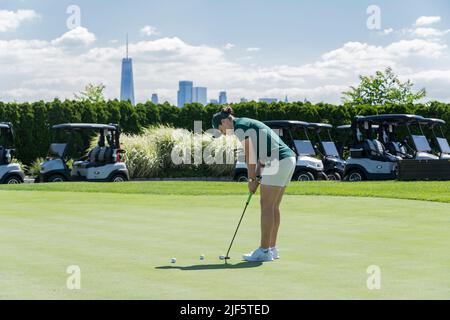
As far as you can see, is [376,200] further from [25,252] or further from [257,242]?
[25,252]

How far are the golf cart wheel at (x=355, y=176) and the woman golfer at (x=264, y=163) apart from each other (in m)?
18.1

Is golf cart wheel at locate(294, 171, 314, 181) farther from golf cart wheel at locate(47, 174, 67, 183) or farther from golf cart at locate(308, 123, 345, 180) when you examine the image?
golf cart wheel at locate(47, 174, 67, 183)

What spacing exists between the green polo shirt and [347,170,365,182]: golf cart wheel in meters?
18.0

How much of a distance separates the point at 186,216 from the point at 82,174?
1361cm

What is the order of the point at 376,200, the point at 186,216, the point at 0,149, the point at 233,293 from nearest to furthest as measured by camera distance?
the point at 233,293 < the point at 186,216 < the point at 376,200 < the point at 0,149

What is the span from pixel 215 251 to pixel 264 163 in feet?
3.83

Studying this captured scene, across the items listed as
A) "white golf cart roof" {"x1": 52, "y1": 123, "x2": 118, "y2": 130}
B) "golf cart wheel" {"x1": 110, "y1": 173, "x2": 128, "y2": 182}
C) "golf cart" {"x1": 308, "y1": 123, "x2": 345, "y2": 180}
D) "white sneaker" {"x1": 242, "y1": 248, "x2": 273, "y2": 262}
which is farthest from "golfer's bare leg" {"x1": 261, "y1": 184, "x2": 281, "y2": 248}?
"golf cart" {"x1": 308, "y1": 123, "x2": 345, "y2": 180}

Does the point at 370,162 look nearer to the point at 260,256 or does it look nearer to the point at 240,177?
the point at 240,177

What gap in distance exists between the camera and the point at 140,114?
117 ft

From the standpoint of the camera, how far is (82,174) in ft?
88.5

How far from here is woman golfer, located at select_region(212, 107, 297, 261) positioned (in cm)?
880

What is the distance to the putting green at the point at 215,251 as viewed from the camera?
6.82 meters
